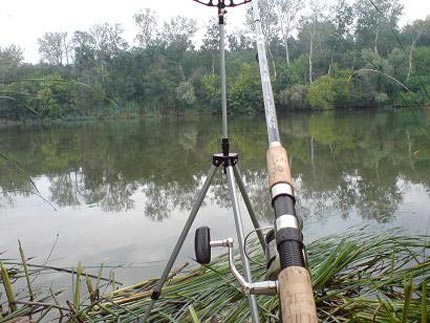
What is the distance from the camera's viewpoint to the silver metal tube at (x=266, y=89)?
0.90 metres

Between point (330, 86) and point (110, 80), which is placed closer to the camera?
point (330, 86)

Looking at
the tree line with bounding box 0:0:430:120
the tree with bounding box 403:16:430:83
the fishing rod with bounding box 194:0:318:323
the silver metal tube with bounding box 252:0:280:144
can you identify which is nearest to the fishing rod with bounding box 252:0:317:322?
the fishing rod with bounding box 194:0:318:323

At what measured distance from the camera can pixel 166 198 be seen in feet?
14.5

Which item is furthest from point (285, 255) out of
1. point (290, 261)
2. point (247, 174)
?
point (247, 174)

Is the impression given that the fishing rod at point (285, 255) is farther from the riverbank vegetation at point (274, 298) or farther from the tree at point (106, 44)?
the tree at point (106, 44)

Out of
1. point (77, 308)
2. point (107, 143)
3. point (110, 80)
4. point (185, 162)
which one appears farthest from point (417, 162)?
point (110, 80)

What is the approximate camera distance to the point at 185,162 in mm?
6734

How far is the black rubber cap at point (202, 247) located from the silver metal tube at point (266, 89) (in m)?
0.26

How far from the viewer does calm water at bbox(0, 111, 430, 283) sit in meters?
2.90

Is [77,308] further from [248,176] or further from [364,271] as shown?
[248,176]

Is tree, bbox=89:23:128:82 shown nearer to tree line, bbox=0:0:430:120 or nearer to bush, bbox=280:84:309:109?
tree line, bbox=0:0:430:120

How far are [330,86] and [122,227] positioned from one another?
1570 centimetres

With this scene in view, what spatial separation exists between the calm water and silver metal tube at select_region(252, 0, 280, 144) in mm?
412

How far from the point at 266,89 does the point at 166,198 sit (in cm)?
349
